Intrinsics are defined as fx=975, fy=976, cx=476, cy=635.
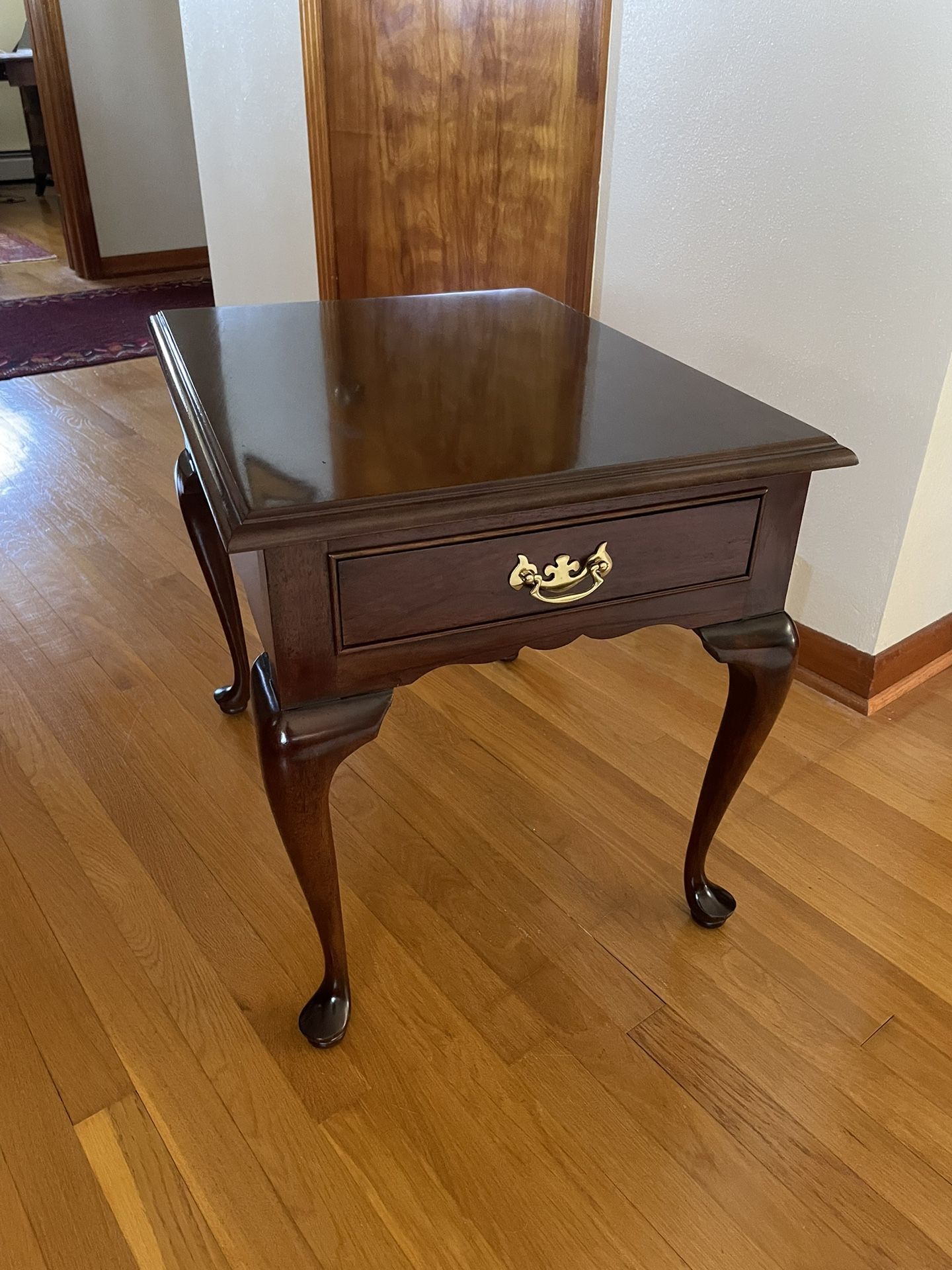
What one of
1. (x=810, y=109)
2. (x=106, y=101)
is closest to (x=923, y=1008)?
(x=810, y=109)

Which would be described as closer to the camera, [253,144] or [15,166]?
[253,144]

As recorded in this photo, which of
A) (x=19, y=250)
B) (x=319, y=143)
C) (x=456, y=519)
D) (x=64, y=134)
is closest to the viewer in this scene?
(x=456, y=519)

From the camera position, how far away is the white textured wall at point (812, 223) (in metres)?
1.38

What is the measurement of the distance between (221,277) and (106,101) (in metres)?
1.65

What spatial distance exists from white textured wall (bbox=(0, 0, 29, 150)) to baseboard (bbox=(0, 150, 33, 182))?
1.8 inches

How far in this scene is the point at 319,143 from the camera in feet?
7.86

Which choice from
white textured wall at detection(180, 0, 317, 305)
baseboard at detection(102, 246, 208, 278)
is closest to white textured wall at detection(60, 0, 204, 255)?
baseboard at detection(102, 246, 208, 278)

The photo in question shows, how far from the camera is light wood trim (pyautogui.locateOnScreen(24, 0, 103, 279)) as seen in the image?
4.00 meters

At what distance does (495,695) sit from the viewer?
1.75 meters

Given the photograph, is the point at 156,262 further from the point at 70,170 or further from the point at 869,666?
the point at 869,666

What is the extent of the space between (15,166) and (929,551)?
6.81 meters

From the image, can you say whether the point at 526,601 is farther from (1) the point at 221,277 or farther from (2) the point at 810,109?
(1) the point at 221,277

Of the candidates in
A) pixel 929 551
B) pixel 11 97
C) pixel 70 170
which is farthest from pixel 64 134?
pixel 929 551

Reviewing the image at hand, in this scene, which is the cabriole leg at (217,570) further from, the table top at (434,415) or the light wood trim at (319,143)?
the light wood trim at (319,143)
